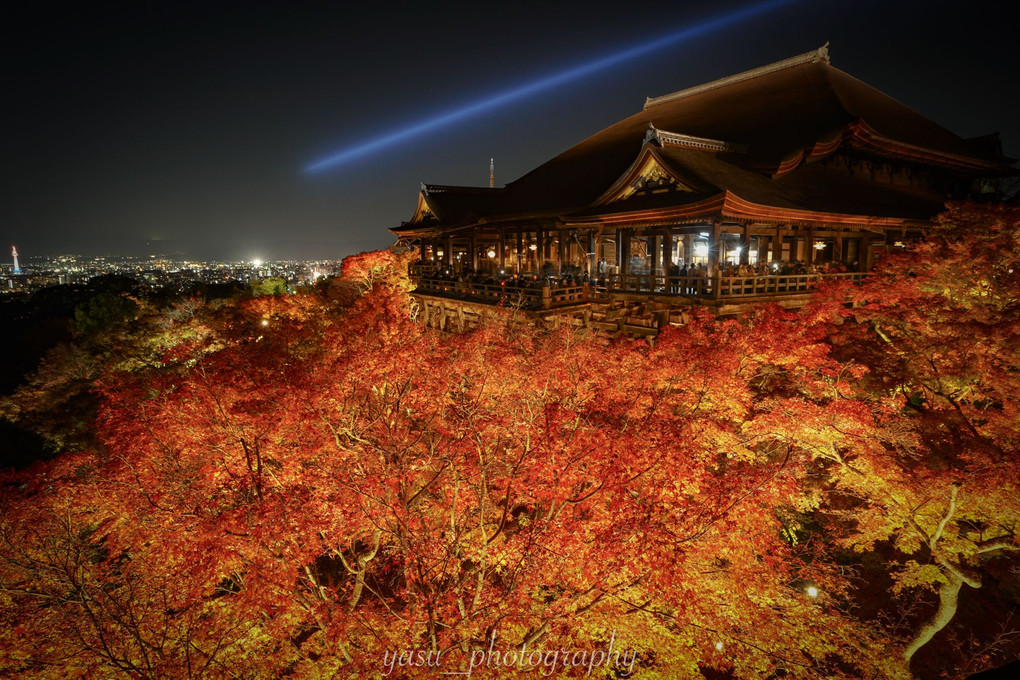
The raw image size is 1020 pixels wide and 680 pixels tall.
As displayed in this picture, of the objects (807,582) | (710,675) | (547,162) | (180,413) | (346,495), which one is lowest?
(710,675)

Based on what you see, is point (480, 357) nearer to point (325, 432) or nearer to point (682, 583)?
point (325, 432)

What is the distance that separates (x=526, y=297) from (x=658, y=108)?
80.0 ft

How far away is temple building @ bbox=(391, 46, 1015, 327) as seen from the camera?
697 inches

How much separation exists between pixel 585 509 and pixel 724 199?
33.4ft

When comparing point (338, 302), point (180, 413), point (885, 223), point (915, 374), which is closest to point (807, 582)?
point (915, 374)

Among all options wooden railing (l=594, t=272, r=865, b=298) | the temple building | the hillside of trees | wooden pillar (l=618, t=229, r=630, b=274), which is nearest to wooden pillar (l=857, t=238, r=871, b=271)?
the temple building

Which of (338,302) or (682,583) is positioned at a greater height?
(338,302)

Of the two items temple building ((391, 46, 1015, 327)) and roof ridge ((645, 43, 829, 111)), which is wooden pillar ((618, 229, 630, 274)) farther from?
roof ridge ((645, 43, 829, 111))

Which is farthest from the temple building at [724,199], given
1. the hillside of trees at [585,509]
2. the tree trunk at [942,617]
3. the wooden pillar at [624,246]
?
the tree trunk at [942,617]

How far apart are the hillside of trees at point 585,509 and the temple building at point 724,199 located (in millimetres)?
3952

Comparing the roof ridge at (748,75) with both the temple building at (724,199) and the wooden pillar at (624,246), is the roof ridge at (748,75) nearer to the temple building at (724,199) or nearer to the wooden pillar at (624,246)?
the temple building at (724,199)

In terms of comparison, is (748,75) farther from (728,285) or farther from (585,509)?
(585,509)

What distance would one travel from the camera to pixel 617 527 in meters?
11.1

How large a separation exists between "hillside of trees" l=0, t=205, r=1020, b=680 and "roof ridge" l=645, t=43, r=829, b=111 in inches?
838
